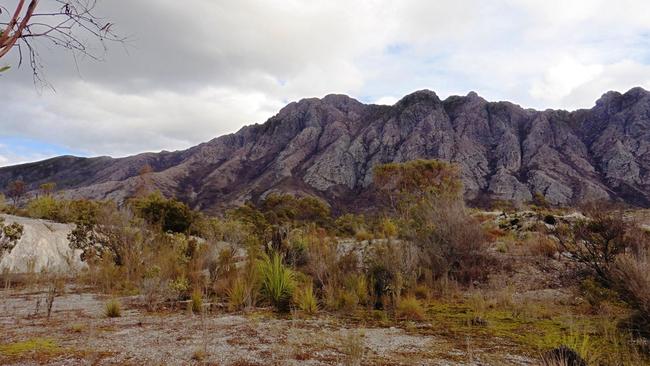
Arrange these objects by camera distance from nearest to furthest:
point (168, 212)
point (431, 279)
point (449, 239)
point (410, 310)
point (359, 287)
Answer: point (410, 310), point (359, 287), point (431, 279), point (449, 239), point (168, 212)

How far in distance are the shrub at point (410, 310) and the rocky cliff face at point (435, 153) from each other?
6312cm

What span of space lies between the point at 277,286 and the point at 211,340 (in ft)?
9.28

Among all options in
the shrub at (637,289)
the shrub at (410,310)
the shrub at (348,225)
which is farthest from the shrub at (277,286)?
the shrub at (348,225)

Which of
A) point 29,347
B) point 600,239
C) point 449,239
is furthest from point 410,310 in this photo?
point 29,347

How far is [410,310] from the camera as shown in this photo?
301 inches

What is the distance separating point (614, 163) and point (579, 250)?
275 feet

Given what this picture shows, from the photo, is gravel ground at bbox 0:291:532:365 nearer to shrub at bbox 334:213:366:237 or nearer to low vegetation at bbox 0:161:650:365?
low vegetation at bbox 0:161:650:365

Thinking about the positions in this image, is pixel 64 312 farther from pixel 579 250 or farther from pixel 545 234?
pixel 545 234

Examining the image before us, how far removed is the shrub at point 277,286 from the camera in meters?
8.34

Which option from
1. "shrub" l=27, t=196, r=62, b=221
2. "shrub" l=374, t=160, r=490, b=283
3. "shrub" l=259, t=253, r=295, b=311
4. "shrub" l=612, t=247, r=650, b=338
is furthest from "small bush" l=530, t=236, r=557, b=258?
"shrub" l=27, t=196, r=62, b=221

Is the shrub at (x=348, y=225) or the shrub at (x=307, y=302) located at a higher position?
the shrub at (x=348, y=225)

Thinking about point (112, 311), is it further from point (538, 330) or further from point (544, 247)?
point (544, 247)

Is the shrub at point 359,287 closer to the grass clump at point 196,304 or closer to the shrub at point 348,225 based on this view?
the grass clump at point 196,304

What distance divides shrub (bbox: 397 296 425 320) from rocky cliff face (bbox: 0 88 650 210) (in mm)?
63119
